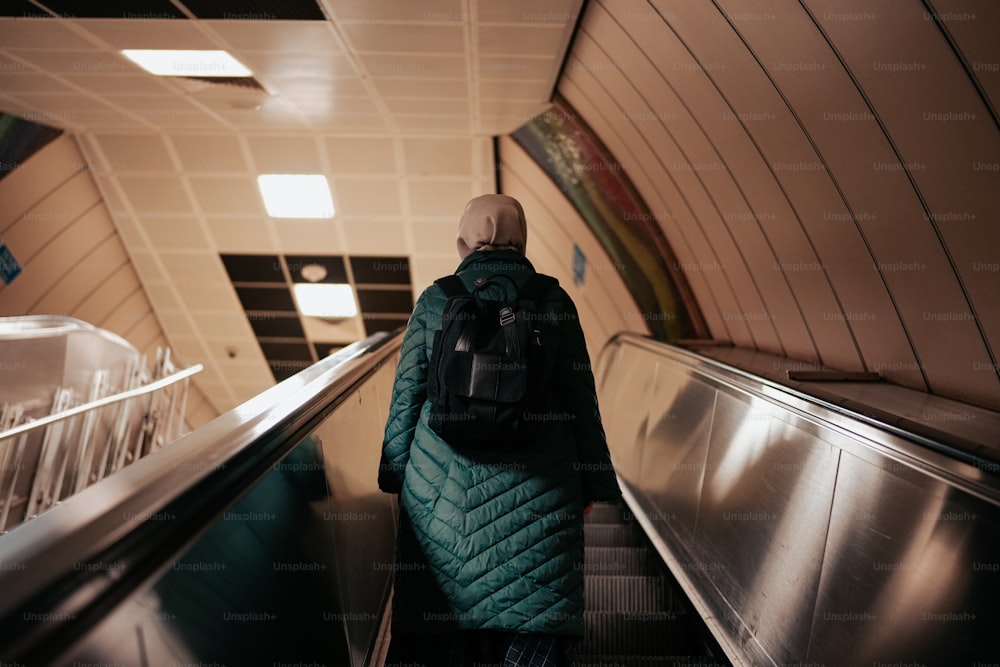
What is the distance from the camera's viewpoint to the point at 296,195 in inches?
295

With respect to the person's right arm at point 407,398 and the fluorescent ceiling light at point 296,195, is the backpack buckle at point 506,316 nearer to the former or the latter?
the person's right arm at point 407,398

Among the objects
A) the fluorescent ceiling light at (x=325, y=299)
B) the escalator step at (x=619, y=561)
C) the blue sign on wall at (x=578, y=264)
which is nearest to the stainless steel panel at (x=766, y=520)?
the escalator step at (x=619, y=561)

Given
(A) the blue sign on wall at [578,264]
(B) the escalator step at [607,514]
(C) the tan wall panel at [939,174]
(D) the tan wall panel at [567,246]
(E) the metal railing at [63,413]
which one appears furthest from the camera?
(A) the blue sign on wall at [578,264]

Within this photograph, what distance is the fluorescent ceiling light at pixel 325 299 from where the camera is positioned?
28.6 feet

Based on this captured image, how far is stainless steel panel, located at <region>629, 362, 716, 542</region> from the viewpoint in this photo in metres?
2.94

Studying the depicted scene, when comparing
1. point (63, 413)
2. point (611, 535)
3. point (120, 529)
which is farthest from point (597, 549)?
point (63, 413)

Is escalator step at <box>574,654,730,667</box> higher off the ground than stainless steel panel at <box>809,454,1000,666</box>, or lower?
lower

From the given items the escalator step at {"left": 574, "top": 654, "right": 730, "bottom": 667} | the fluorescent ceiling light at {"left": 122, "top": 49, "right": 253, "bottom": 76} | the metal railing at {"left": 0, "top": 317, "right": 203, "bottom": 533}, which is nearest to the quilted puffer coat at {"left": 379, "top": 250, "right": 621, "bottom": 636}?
the escalator step at {"left": 574, "top": 654, "right": 730, "bottom": 667}

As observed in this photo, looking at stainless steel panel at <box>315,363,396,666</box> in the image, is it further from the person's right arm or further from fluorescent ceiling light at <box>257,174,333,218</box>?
fluorescent ceiling light at <box>257,174,333,218</box>

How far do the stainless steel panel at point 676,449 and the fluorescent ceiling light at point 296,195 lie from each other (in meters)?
5.26

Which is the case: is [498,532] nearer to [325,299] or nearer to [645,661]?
[645,661]

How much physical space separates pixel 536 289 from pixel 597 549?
2.18 metres

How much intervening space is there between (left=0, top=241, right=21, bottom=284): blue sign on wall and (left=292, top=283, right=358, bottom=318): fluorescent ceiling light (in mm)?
3145

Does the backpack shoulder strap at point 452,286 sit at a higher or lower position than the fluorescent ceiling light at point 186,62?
lower
